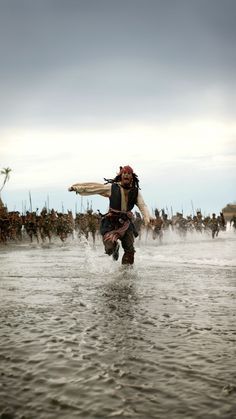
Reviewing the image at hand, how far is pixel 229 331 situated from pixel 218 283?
2.55 meters

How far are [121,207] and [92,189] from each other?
2.13ft

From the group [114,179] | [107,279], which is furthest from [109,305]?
[114,179]

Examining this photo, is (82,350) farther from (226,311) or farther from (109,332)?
(226,311)

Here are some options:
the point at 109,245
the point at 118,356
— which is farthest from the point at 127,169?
the point at 118,356

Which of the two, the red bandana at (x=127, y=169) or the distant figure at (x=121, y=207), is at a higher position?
the red bandana at (x=127, y=169)

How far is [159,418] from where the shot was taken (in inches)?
54.9

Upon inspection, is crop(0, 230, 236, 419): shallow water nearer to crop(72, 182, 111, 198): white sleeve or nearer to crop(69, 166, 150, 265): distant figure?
crop(69, 166, 150, 265): distant figure

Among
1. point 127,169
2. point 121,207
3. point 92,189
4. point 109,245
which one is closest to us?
point 109,245

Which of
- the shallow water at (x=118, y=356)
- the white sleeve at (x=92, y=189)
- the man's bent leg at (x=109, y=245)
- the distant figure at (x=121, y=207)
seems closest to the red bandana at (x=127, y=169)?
the distant figure at (x=121, y=207)

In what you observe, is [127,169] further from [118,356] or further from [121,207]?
[118,356]

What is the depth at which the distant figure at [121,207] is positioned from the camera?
7.36 meters

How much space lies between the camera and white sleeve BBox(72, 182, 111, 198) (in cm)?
759

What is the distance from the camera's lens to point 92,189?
7.69 m

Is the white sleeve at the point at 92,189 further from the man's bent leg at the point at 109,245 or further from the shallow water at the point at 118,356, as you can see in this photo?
the shallow water at the point at 118,356
